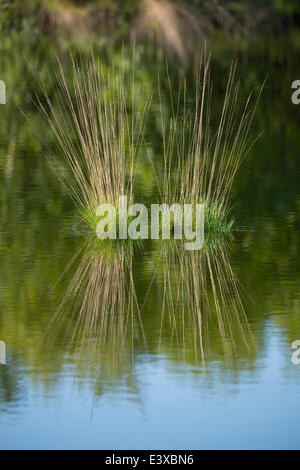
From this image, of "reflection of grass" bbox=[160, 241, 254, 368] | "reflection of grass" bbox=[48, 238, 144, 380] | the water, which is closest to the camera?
the water

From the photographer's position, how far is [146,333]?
7043mm

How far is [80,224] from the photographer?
10242 millimetres

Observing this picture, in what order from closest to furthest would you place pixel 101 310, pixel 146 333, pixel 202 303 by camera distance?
1. pixel 146 333
2. pixel 101 310
3. pixel 202 303

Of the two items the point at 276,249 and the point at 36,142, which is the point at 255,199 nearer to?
the point at 276,249

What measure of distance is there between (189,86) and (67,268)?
11.2m

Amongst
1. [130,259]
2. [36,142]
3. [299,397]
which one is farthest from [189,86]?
[299,397]

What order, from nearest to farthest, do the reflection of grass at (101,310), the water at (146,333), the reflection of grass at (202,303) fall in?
the water at (146,333), the reflection of grass at (101,310), the reflection of grass at (202,303)

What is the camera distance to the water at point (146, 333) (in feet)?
18.8

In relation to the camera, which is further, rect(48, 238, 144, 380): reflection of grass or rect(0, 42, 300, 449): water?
rect(48, 238, 144, 380): reflection of grass

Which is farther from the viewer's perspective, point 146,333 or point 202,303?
point 202,303

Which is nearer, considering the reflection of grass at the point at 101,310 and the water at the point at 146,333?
the water at the point at 146,333

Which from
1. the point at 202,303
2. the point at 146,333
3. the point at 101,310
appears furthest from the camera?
the point at 202,303

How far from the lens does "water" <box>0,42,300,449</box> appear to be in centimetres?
574
